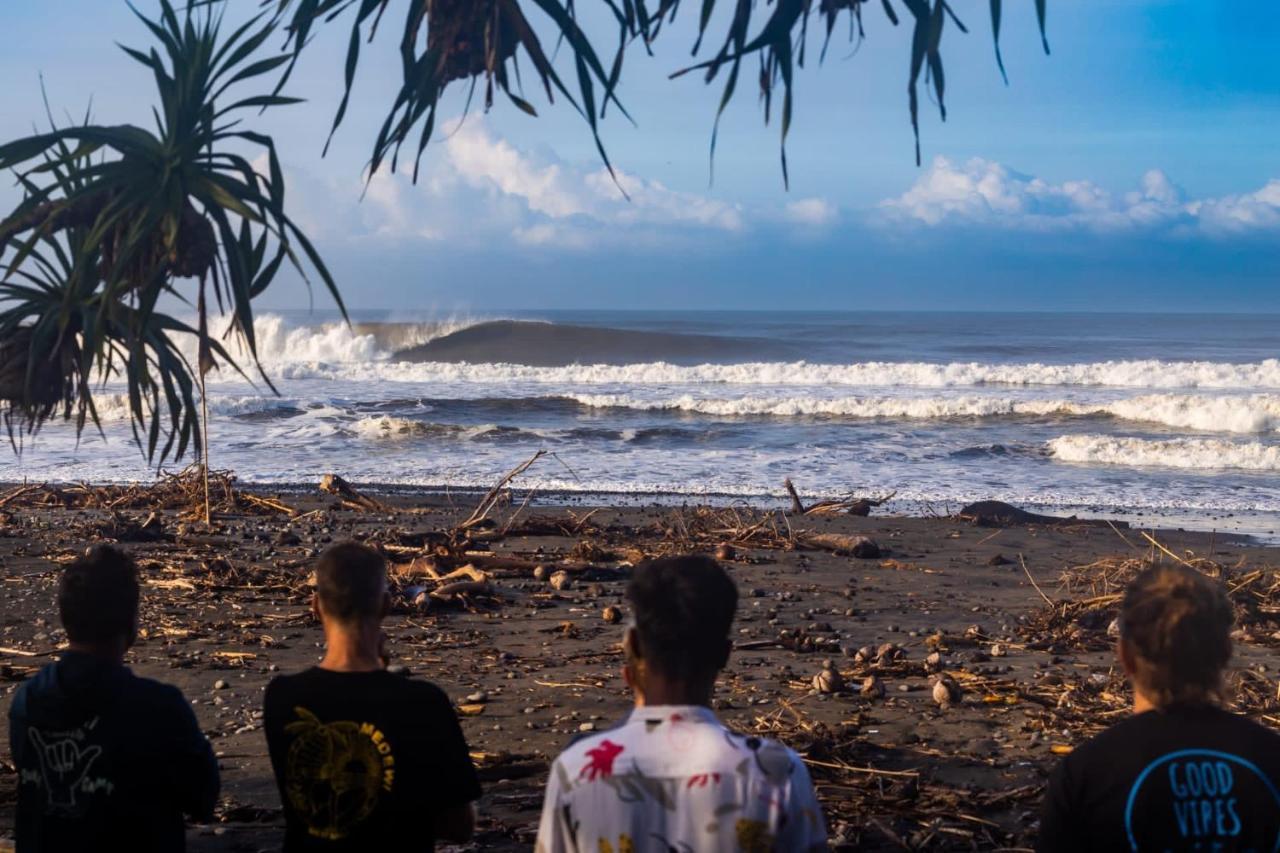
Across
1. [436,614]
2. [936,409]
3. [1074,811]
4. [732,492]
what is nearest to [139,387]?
[1074,811]

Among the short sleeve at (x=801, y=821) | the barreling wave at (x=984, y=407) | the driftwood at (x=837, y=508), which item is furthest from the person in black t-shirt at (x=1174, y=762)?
the barreling wave at (x=984, y=407)

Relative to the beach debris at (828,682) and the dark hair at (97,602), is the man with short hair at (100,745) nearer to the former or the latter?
the dark hair at (97,602)

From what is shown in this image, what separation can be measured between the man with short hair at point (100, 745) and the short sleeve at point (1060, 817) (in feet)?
5.79

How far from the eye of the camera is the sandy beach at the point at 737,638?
4551 mm

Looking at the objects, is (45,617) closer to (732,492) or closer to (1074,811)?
(1074,811)

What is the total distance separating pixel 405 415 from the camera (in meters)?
25.1

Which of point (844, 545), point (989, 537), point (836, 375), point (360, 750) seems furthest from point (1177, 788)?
point (836, 375)

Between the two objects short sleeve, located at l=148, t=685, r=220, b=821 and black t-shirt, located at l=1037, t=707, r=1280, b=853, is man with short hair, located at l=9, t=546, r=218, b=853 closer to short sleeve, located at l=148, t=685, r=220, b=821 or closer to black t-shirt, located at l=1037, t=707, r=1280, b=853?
short sleeve, located at l=148, t=685, r=220, b=821

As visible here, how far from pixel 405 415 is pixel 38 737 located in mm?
22744

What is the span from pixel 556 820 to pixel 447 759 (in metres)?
0.56

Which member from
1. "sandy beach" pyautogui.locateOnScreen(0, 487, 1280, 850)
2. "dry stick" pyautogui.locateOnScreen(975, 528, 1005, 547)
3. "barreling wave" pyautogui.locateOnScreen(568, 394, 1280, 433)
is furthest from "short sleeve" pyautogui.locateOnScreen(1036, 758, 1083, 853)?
"barreling wave" pyautogui.locateOnScreen(568, 394, 1280, 433)

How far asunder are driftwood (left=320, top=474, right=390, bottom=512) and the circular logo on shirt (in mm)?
10820

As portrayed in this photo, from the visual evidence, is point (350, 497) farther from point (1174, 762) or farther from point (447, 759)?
point (1174, 762)

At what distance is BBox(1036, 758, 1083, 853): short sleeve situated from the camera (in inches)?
85.4
